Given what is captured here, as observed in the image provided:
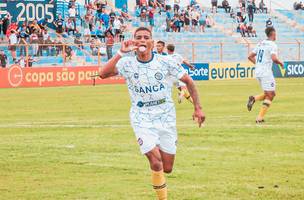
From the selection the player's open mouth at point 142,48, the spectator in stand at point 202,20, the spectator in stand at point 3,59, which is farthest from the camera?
the spectator in stand at point 202,20

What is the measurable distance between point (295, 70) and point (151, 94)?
150 ft

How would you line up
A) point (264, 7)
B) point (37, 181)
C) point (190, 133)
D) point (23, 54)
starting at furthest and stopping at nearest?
point (264, 7) < point (23, 54) < point (190, 133) < point (37, 181)

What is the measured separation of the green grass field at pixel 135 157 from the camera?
11203 mm

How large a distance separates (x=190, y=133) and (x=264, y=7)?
50670 millimetres

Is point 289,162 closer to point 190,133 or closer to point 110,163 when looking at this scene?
point 110,163

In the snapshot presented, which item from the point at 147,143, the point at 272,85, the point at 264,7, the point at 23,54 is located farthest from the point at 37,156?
the point at 264,7

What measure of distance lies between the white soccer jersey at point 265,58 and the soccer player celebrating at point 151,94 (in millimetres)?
11495

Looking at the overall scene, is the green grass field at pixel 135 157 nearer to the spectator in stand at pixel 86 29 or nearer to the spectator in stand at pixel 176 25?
the spectator in stand at pixel 86 29

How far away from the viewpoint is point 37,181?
1214 centimetres

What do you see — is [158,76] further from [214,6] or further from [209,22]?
[214,6]

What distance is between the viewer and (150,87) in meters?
10.1

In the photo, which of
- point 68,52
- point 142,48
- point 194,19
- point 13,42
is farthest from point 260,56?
point 194,19

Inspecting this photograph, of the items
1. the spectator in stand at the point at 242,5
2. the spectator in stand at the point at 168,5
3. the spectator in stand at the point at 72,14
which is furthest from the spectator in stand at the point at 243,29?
the spectator in stand at the point at 72,14

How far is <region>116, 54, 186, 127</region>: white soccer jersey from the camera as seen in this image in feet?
33.3
